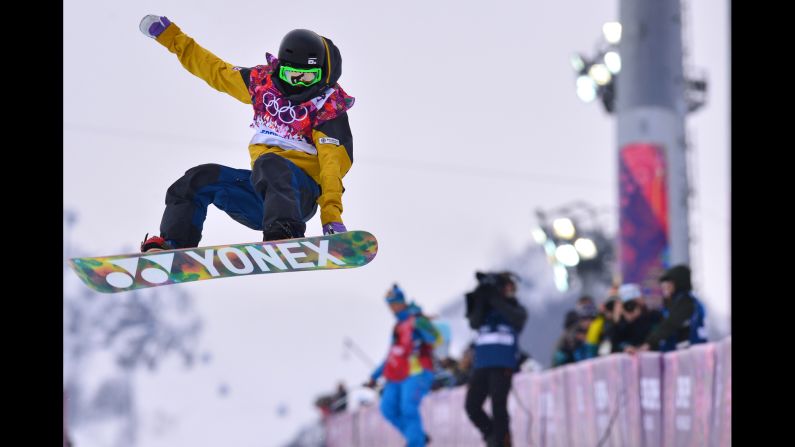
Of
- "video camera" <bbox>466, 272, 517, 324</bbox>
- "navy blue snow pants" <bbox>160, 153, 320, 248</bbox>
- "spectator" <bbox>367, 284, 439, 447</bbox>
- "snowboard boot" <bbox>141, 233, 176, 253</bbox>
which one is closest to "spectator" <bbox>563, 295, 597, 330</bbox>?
"spectator" <bbox>367, 284, 439, 447</bbox>

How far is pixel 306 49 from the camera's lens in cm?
479

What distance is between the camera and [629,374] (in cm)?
816

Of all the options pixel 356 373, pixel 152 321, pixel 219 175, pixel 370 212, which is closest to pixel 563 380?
pixel 219 175

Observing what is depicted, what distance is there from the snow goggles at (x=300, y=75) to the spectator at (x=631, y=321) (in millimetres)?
4387

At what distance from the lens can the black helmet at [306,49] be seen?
15.7 ft

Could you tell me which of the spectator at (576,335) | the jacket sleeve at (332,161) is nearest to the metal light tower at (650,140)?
the spectator at (576,335)

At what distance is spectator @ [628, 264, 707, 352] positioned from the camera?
7.84 m

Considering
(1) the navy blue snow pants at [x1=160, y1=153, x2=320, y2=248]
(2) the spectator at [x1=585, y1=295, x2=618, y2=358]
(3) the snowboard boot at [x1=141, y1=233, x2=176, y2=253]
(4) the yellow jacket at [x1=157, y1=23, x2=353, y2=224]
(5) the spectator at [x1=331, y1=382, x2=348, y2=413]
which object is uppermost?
(4) the yellow jacket at [x1=157, y1=23, x2=353, y2=224]

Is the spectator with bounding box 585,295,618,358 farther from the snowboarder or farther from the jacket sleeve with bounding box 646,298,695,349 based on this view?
the snowboarder

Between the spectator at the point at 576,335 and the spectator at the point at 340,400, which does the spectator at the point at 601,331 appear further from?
the spectator at the point at 340,400

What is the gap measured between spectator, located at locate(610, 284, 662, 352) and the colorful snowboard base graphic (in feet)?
13.7

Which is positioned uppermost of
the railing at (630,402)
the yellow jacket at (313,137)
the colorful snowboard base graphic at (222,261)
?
the yellow jacket at (313,137)

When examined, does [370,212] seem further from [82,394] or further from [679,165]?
[82,394]
